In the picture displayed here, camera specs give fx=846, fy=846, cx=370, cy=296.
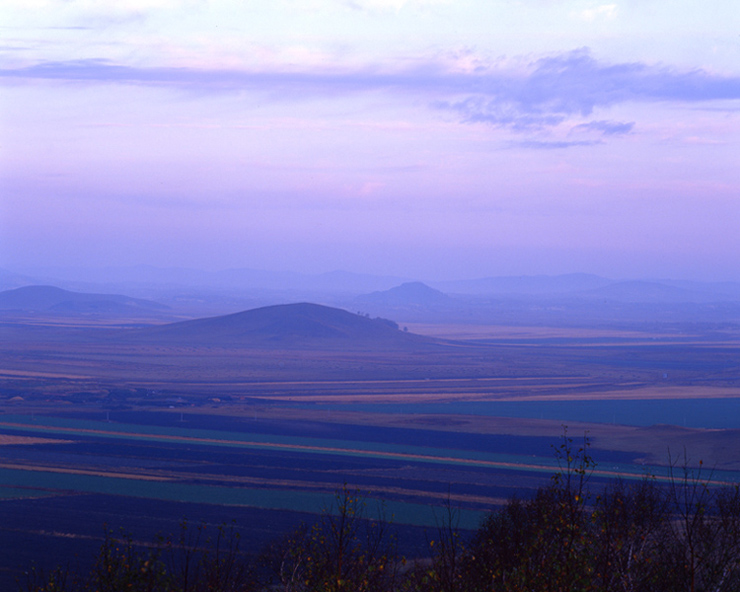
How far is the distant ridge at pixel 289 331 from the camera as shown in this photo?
5635 inches

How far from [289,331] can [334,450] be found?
335 feet

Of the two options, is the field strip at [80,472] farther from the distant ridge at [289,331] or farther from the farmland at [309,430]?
the distant ridge at [289,331]

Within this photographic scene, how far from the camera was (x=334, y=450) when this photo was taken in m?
51.7

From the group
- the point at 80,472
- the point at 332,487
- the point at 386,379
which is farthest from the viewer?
the point at 386,379

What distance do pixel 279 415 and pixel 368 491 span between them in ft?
97.2

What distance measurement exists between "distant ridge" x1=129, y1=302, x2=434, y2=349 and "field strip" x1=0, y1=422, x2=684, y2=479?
8099 centimetres

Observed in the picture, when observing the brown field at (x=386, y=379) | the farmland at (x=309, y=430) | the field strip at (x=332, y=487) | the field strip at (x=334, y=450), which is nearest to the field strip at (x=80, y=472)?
the farmland at (x=309, y=430)

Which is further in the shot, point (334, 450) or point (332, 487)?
point (334, 450)

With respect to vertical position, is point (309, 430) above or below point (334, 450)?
above

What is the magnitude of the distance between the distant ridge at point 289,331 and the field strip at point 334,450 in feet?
266

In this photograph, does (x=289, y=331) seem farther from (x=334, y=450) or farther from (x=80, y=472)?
(x=80, y=472)

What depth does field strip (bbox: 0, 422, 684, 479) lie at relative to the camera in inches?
1821

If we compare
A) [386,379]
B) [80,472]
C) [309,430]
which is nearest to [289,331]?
[386,379]

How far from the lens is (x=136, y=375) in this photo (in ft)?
316
